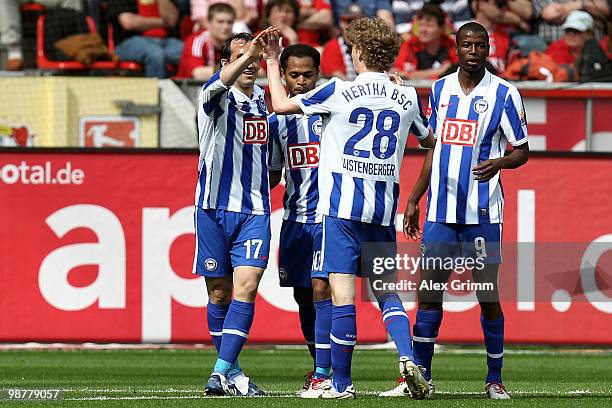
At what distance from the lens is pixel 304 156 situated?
29.5 feet

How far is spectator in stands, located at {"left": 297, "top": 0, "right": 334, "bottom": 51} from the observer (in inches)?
640

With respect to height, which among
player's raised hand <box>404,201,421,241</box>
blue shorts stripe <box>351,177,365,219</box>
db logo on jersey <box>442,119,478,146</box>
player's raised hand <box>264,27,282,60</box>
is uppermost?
player's raised hand <box>264,27,282,60</box>

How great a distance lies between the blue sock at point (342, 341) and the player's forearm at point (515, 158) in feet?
4.16

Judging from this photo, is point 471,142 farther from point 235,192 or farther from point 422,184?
point 235,192

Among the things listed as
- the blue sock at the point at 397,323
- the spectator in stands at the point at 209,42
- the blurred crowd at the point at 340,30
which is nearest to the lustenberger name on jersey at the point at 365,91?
the blue sock at the point at 397,323

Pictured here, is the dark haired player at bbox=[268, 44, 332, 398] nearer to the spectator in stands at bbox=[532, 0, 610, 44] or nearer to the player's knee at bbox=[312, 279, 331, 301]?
the player's knee at bbox=[312, 279, 331, 301]

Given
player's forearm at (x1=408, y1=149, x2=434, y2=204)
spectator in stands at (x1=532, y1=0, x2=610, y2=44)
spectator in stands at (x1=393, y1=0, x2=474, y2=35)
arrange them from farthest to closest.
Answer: spectator in stands at (x1=532, y1=0, x2=610, y2=44), spectator in stands at (x1=393, y1=0, x2=474, y2=35), player's forearm at (x1=408, y1=149, x2=434, y2=204)

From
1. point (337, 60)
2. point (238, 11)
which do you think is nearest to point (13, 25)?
point (238, 11)

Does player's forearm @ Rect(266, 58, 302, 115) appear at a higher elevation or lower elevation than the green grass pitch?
higher

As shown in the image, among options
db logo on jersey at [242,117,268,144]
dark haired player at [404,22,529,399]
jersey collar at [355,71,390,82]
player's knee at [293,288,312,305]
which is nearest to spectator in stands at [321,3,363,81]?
player's knee at [293,288,312,305]

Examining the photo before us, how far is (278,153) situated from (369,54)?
152 centimetres

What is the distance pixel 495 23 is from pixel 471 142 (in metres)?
8.46

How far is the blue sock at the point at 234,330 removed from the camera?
8250mm

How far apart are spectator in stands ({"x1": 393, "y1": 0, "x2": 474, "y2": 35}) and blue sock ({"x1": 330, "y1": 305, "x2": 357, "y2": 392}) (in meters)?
9.28
